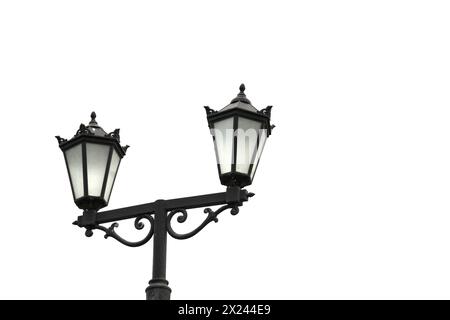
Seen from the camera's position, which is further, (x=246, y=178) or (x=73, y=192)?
(x=73, y=192)

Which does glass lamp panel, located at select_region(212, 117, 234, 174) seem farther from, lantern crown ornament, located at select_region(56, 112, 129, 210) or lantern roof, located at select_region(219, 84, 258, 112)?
lantern crown ornament, located at select_region(56, 112, 129, 210)

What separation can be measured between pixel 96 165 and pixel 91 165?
0.05 meters

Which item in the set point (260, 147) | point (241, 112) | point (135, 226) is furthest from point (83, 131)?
point (260, 147)

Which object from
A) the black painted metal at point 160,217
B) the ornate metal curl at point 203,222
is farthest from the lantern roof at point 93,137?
the ornate metal curl at point 203,222

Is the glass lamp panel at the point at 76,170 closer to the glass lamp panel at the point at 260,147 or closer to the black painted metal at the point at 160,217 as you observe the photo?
the black painted metal at the point at 160,217

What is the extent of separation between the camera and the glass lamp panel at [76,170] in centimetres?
685

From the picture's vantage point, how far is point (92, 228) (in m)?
6.96

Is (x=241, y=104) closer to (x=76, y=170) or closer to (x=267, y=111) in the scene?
(x=267, y=111)

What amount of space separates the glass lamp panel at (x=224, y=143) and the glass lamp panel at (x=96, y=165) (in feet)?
3.53

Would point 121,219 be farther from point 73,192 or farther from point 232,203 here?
point 232,203

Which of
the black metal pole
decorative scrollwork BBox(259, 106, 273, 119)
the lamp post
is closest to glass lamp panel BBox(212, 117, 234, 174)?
the lamp post

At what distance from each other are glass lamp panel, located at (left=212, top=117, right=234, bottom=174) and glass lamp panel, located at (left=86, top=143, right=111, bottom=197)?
1.08 metres
